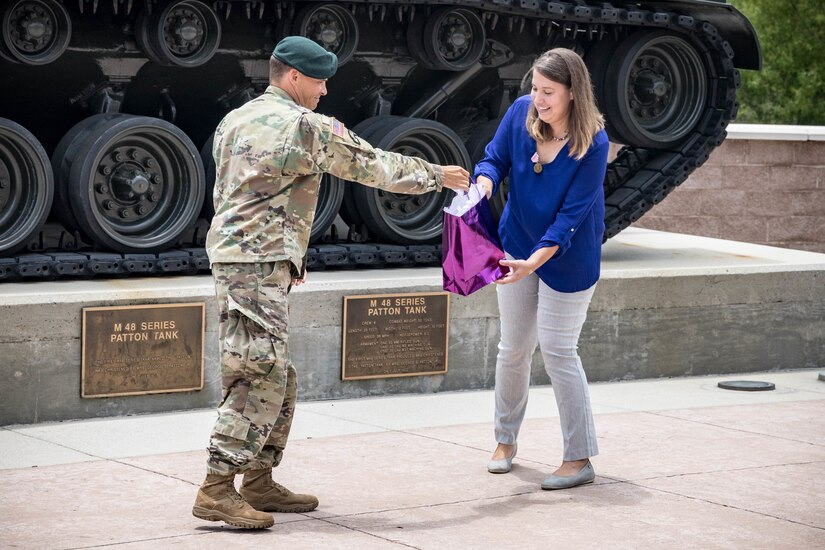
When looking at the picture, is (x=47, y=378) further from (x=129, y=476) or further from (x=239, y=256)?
(x=239, y=256)

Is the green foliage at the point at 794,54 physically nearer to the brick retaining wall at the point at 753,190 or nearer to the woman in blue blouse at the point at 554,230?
the brick retaining wall at the point at 753,190

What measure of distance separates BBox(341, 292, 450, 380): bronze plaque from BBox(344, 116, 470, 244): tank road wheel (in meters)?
1.09

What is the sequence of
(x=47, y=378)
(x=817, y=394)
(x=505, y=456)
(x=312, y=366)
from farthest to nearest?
(x=817, y=394), (x=312, y=366), (x=47, y=378), (x=505, y=456)

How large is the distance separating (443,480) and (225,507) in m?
1.29

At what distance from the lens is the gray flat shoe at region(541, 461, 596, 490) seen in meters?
6.37

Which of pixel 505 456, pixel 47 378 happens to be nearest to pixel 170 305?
pixel 47 378

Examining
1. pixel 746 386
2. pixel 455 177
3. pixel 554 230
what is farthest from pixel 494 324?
pixel 455 177

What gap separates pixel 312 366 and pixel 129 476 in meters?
2.10

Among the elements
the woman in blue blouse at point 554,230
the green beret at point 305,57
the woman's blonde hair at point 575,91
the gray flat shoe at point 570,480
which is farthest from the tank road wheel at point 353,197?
the green beret at point 305,57

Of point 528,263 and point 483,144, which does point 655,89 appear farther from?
point 528,263

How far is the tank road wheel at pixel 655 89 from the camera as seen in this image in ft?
34.4

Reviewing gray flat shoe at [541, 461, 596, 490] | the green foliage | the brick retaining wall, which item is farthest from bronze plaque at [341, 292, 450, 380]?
the green foliage

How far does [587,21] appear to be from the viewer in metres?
10.1

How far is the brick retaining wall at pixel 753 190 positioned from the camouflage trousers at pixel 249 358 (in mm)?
9540
